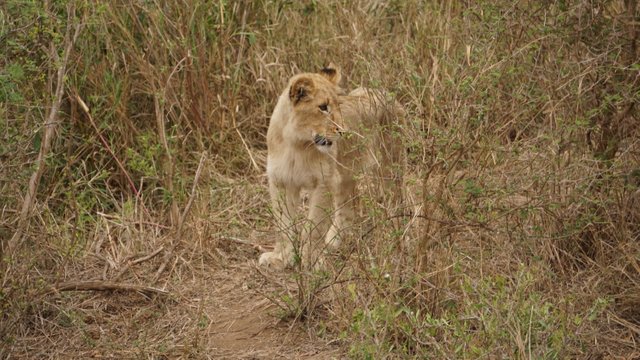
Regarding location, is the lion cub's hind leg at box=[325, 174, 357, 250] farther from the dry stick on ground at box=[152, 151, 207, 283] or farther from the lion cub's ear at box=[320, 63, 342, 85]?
the dry stick on ground at box=[152, 151, 207, 283]

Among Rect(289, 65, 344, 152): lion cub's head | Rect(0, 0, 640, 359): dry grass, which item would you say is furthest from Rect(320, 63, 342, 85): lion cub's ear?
Rect(0, 0, 640, 359): dry grass

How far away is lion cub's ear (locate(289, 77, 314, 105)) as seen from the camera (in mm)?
6809

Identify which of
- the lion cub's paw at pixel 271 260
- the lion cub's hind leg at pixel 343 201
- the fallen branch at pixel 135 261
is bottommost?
the lion cub's paw at pixel 271 260

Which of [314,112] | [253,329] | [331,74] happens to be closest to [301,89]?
[314,112]

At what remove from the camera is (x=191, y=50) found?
827 centimetres

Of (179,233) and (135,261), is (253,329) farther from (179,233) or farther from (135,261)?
(179,233)

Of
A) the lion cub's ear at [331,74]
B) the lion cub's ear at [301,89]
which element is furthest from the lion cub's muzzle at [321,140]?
the lion cub's ear at [331,74]

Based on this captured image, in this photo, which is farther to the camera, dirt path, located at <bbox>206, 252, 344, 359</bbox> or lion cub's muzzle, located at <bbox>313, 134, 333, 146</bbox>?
lion cub's muzzle, located at <bbox>313, 134, 333, 146</bbox>

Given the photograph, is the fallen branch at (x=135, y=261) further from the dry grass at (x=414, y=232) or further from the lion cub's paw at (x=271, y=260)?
the lion cub's paw at (x=271, y=260)

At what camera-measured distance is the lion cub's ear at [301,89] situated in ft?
22.3

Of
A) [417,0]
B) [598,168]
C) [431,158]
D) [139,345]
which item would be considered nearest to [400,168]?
[431,158]

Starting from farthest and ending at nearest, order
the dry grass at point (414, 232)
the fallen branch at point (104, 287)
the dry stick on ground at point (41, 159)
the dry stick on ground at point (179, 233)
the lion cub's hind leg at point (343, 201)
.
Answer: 1. the lion cub's hind leg at point (343, 201)
2. the dry stick on ground at point (179, 233)
3. the fallen branch at point (104, 287)
4. the dry stick on ground at point (41, 159)
5. the dry grass at point (414, 232)

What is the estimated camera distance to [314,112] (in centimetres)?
683

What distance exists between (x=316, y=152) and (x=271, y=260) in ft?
2.29
